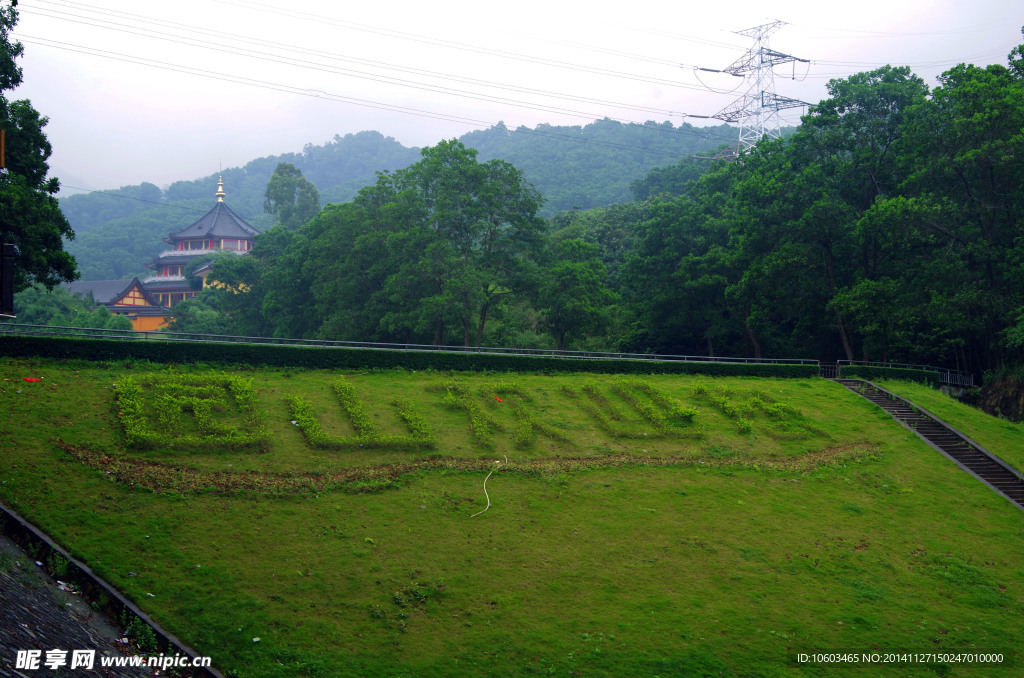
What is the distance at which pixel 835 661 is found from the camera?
48.0 feet

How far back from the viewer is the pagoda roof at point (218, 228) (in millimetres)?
88312

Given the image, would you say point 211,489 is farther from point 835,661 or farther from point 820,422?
point 820,422

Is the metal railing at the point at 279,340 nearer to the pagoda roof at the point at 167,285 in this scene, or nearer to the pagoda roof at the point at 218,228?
the pagoda roof at the point at 167,285

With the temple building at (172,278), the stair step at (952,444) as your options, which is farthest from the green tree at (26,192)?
the temple building at (172,278)

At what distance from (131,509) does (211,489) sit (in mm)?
1866

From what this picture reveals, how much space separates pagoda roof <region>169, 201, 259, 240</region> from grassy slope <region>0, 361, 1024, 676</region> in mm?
70188

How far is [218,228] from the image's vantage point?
89062 millimetres

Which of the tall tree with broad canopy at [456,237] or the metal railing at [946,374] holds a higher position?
the tall tree with broad canopy at [456,237]

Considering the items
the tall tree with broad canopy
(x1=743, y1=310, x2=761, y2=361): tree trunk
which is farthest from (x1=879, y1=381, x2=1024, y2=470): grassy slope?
the tall tree with broad canopy

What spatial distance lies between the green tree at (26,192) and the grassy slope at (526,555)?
3.28 metres

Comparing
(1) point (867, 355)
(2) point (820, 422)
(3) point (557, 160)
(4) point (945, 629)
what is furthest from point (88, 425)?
(3) point (557, 160)

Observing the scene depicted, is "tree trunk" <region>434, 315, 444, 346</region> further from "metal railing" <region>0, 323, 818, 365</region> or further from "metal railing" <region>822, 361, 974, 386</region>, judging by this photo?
"metal railing" <region>822, 361, 974, 386</region>

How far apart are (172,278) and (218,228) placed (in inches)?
323

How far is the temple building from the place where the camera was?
7300 cm
